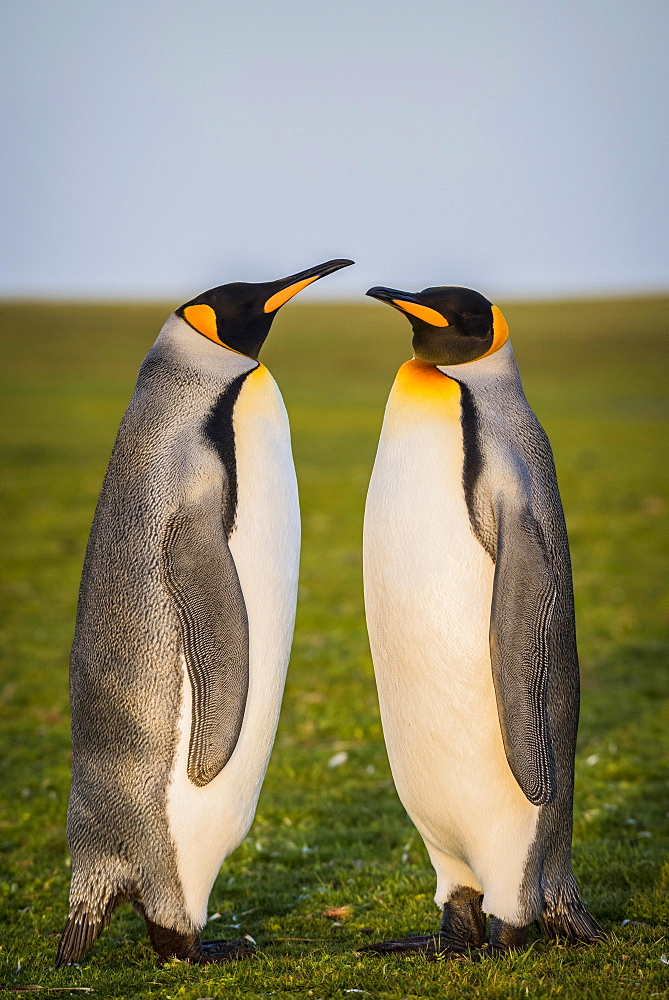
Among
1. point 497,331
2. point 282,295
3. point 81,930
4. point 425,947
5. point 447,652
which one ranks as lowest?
point 425,947

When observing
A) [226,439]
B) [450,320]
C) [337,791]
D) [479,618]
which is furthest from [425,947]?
[450,320]

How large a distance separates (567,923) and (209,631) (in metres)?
1.56

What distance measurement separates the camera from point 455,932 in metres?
3.65

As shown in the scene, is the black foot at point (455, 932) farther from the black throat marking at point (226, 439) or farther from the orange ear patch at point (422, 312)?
the orange ear patch at point (422, 312)

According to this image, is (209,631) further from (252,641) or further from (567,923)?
(567,923)

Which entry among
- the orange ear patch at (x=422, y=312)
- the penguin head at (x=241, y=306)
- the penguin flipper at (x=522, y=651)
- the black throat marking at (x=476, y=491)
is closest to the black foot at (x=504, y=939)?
the penguin flipper at (x=522, y=651)

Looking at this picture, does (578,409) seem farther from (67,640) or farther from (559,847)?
(559,847)

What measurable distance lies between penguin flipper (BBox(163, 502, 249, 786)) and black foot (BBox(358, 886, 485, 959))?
0.92 metres

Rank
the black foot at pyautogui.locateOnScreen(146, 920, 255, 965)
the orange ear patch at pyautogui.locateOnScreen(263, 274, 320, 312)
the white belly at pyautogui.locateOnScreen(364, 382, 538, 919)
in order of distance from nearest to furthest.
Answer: the white belly at pyautogui.locateOnScreen(364, 382, 538, 919)
the black foot at pyautogui.locateOnScreen(146, 920, 255, 965)
the orange ear patch at pyautogui.locateOnScreen(263, 274, 320, 312)

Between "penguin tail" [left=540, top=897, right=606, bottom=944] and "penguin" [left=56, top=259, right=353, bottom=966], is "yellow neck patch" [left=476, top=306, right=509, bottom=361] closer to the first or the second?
"penguin" [left=56, top=259, right=353, bottom=966]

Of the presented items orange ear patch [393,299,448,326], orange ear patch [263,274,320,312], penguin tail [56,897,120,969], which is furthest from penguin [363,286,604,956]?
penguin tail [56,897,120,969]

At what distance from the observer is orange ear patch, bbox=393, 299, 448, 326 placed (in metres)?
3.47

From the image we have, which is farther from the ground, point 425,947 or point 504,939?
point 504,939

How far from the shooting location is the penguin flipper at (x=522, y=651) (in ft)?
10.9
